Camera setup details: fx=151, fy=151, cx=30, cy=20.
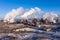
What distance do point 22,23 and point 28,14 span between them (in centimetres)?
99

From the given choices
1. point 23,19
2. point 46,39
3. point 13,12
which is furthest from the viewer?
point 23,19

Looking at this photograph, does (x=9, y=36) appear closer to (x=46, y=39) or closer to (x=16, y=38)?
(x=16, y=38)

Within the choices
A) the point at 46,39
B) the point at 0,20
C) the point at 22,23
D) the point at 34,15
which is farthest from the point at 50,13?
the point at 0,20

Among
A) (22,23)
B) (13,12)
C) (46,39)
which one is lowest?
(46,39)

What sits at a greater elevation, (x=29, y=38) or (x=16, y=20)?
(x=16, y=20)

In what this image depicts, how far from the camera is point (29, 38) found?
9.16 m

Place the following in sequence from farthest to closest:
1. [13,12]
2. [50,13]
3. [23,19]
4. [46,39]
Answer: [23,19] < [13,12] < [50,13] < [46,39]

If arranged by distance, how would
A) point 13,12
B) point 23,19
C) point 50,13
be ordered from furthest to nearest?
point 23,19, point 13,12, point 50,13

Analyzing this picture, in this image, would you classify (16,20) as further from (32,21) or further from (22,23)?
(32,21)

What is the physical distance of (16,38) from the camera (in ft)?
29.8

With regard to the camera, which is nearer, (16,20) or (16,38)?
(16,38)

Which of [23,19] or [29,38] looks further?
[23,19]

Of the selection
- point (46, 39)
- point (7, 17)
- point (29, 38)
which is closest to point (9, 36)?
point (29, 38)

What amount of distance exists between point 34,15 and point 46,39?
4863 millimetres
